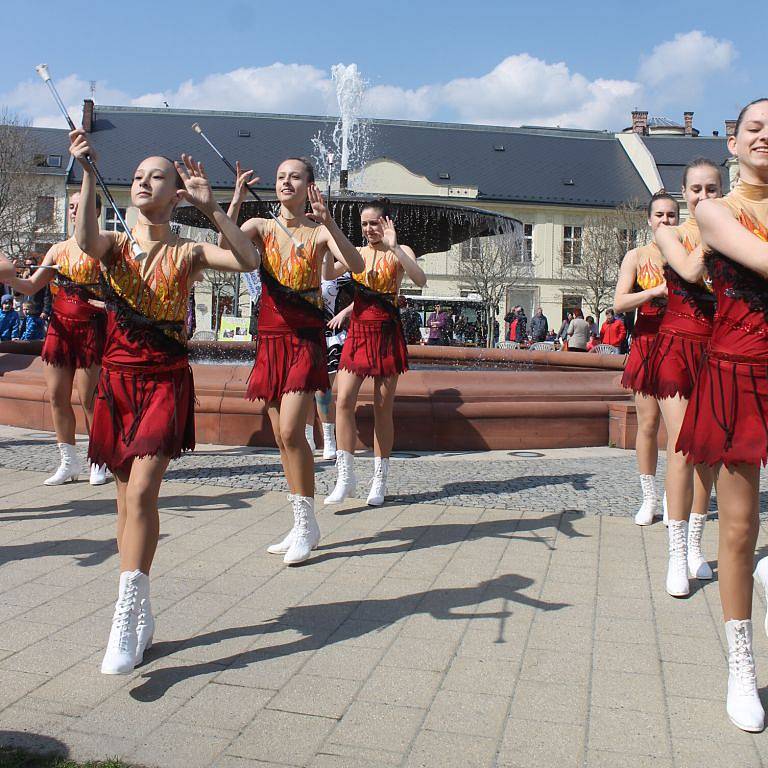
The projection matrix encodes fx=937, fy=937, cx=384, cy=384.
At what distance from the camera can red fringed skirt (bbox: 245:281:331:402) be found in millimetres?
5219

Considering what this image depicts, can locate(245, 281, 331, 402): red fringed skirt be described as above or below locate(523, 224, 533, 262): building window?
below

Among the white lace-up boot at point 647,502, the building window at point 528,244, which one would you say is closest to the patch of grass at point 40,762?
the white lace-up boot at point 647,502

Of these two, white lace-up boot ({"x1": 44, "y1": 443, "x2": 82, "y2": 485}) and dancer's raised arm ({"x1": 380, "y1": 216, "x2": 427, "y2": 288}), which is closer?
dancer's raised arm ({"x1": 380, "y1": 216, "x2": 427, "y2": 288})

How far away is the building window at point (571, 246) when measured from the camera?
2303 inches

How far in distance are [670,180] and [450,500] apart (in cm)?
5993

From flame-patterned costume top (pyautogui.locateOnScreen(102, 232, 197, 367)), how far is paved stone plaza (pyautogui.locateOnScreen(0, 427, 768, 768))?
1196 mm

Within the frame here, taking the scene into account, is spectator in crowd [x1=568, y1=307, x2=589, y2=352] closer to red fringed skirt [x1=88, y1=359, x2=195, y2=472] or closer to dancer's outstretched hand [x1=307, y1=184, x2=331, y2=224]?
dancer's outstretched hand [x1=307, y1=184, x2=331, y2=224]

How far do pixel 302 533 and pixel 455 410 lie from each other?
421cm

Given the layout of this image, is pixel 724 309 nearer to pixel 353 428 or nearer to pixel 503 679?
pixel 503 679

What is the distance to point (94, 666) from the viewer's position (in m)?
3.56

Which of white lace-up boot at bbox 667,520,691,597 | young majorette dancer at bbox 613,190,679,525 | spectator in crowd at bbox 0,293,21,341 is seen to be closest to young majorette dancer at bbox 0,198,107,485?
young majorette dancer at bbox 613,190,679,525

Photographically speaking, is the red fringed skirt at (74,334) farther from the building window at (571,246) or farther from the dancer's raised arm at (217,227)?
the building window at (571,246)

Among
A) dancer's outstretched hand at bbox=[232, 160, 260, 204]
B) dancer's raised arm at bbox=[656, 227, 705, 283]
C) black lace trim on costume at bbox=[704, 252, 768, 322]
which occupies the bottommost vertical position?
black lace trim on costume at bbox=[704, 252, 768, 322]

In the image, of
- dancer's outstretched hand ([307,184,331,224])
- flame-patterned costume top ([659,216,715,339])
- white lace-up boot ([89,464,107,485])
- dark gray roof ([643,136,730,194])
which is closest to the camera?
dancer's outstretched hand ([307,184,331,224])
